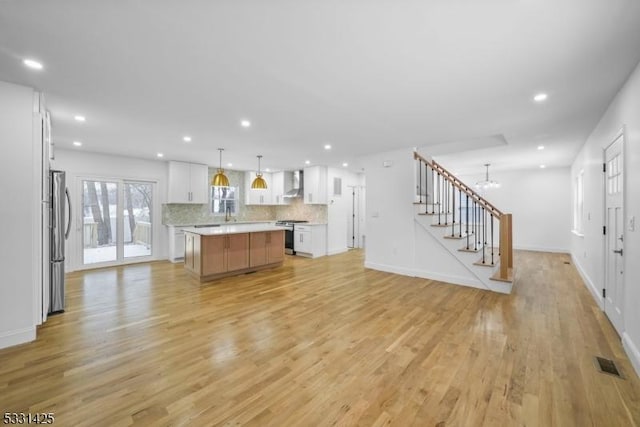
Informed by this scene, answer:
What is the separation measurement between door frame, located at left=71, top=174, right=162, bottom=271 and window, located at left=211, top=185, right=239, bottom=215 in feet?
5.19

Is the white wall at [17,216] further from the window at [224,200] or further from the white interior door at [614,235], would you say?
the white interior door at [614,235]

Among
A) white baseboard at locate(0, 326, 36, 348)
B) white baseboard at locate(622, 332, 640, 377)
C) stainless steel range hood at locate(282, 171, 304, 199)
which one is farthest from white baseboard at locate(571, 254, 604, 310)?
white baseboard at locate(0, 326, 36, 348)

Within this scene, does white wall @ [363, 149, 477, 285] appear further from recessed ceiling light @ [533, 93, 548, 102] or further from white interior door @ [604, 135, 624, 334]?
recessed ceiling light @ [533, 93, 548, 102]

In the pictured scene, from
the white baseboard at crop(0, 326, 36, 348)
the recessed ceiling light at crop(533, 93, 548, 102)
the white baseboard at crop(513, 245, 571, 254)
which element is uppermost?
the recessed ceiling light at crop(533, 93, 548, 102)

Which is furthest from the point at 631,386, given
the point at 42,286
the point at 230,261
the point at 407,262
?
the point at 42,286

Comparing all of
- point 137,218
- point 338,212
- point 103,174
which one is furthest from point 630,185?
point 103,174

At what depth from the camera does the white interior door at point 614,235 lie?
2.87 m

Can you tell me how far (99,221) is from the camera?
627cm

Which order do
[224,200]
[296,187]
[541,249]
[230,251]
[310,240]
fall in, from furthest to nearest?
1. [296,187]
2. [224,200]
3. [541,249]
4. [310,240]
5. [230,251]

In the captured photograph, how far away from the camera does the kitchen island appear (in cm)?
505

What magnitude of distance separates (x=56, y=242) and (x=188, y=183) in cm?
405

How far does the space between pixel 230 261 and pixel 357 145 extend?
3.51m

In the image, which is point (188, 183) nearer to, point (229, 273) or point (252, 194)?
point (252, 194)

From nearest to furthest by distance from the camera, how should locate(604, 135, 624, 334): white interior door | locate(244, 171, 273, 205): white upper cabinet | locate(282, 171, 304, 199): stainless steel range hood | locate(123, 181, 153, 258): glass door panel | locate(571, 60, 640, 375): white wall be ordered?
locate(571, 60, 640, 375): white wall < locate(604, 135, 624, 334): white interior door < locate(123, 181, 153, 258): glass door panel < locate(282, 171, 304, 199): stainless steel range hood < locate(244, 171, 273, 205): white upper cabinet
